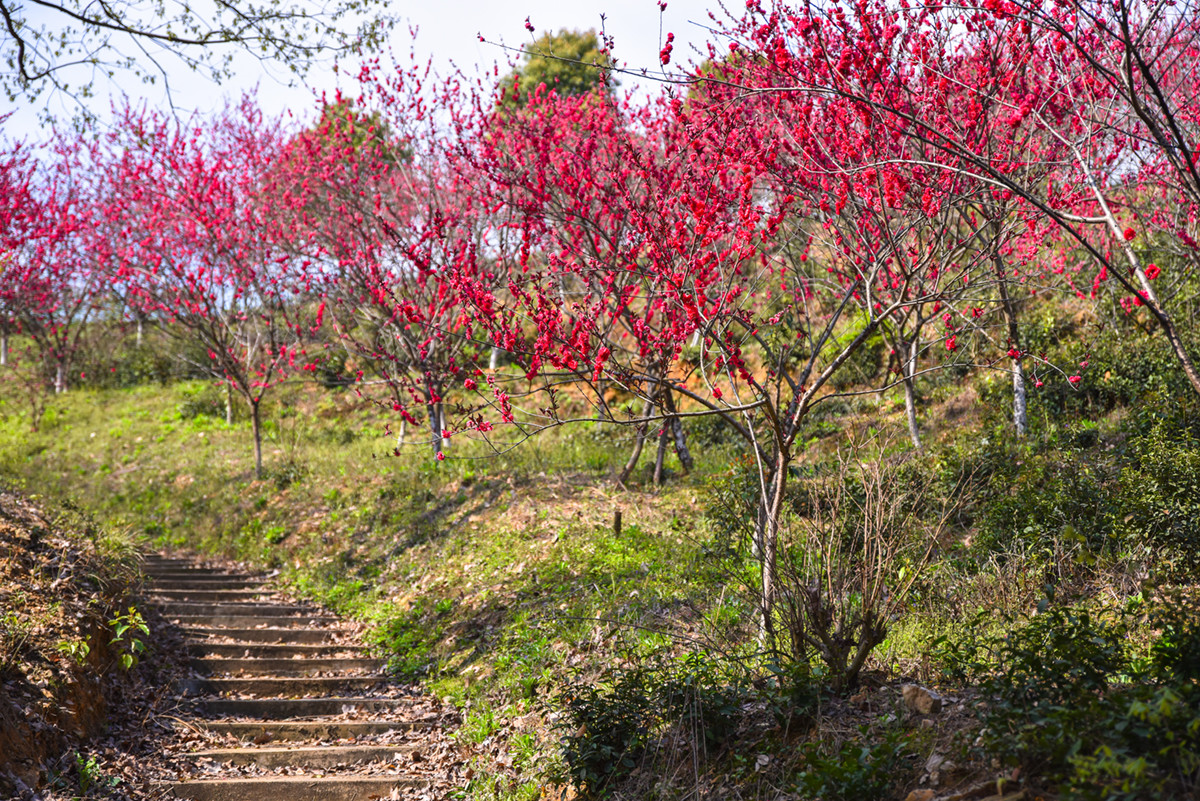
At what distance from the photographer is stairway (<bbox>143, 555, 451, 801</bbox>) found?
5.72 metres

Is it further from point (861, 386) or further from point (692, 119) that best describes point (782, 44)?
point (861, 386)

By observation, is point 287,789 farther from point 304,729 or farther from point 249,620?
point 249,620

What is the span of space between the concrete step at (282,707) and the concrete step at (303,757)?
879 millimetres

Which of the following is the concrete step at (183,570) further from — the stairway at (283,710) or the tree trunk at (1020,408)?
the tree trunk at (1020,408)

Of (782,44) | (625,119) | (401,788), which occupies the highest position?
(625,119)

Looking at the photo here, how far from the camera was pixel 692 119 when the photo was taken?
22.6 ft

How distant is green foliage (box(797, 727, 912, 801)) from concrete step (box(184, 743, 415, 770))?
13.0ft

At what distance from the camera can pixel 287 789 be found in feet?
18.5

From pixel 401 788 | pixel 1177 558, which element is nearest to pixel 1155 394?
pixel 1177 558

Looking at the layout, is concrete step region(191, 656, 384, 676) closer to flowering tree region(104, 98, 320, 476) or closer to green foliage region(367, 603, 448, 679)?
green foliage region(367, 603, 448, 679)

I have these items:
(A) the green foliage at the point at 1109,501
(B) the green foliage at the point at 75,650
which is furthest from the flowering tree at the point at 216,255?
(A) the green foliage at the point at 1109,501

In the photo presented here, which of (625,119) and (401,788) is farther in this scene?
(625,119)

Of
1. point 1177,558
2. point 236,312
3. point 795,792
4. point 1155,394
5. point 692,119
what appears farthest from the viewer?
point 236,312

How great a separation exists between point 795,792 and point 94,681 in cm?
591
